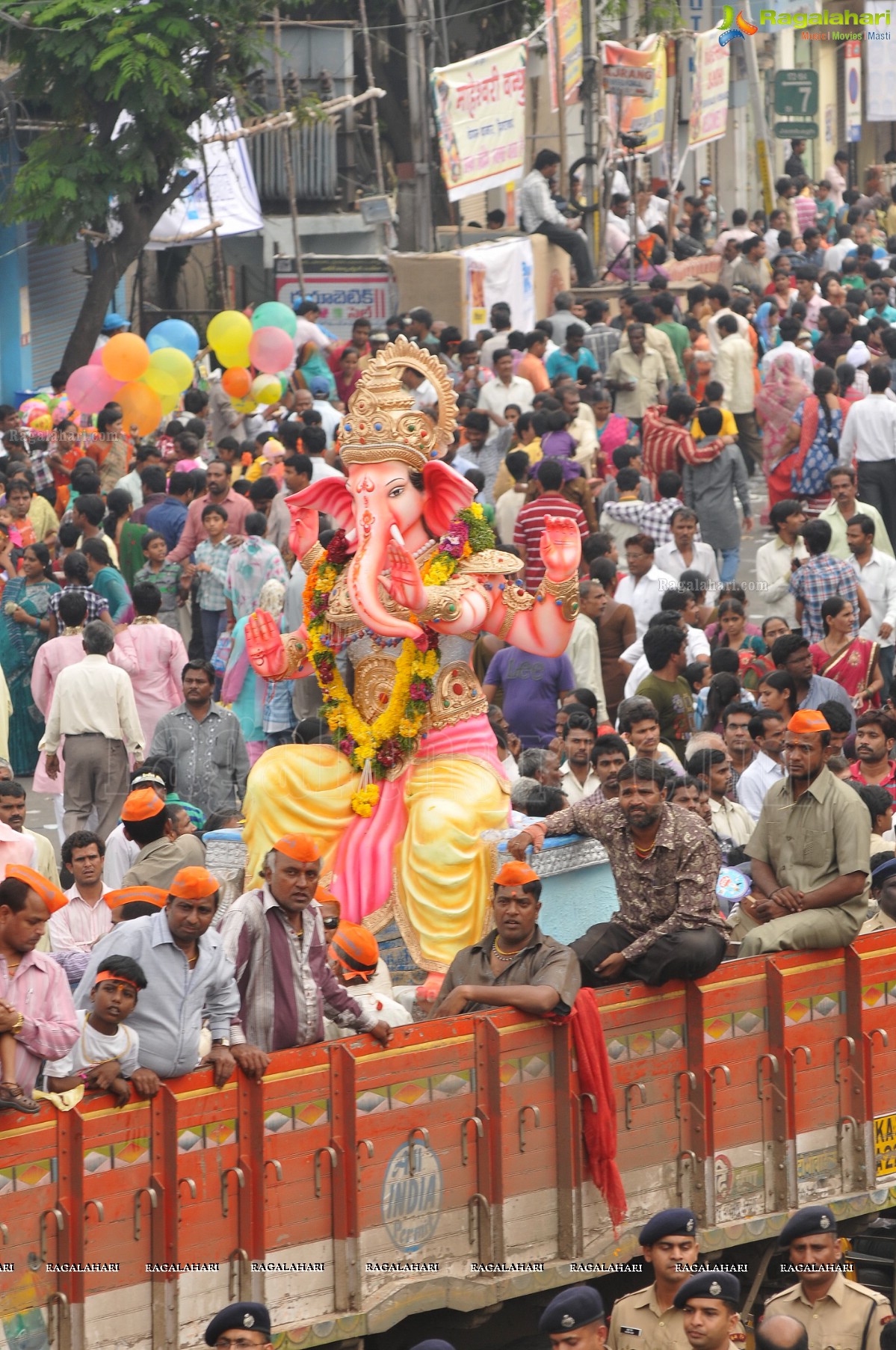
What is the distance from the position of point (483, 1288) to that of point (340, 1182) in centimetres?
61

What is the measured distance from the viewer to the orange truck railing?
585 centimetres

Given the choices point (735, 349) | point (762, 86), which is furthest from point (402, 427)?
point (762, 86)

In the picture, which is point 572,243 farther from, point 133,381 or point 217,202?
point 133,381

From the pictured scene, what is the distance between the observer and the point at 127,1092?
591 centimetres

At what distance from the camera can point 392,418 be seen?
839 cm

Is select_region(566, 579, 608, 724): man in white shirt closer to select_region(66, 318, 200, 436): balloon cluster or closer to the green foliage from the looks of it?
select_region(66, 318, 200, 436): balloon cluster

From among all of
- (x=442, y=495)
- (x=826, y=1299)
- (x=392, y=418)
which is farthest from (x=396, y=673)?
(x=826, y=1299)

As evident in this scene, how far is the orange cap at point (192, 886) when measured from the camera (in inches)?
249

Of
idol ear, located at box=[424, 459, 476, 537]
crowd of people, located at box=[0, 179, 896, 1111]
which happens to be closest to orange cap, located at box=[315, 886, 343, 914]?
crowd of people, located at box=[0, 179, 896, 1111]

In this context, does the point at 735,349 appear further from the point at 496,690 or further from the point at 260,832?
the point at 260,832

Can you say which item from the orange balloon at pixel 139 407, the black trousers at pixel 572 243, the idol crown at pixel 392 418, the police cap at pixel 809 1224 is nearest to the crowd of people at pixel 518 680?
the orange balloon at pixel 139 407

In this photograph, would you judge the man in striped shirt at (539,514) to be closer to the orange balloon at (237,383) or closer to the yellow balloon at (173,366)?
the yellow balloon at (173,366)

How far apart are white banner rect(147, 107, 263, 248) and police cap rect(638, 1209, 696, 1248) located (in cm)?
1703

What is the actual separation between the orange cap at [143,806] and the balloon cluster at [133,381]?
25.0 feet
